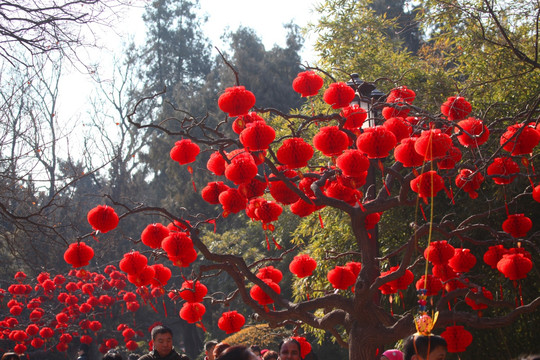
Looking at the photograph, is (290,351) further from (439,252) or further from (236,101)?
(236,101)

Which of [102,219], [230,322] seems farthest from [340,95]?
[230,322]

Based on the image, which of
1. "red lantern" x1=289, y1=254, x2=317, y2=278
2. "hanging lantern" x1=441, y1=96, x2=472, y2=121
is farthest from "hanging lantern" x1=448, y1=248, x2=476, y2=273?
"red lantern" x1=289, y1=254, x2=317, y2=278

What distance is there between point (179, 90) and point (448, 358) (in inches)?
756

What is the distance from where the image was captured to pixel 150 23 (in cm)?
2931

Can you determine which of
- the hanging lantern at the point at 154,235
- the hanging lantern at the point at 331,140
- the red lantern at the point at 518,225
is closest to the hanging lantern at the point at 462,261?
the red lantern at the point at 518,225

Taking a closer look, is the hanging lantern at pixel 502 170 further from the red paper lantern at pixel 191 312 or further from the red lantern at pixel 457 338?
the red paper lantern at pixel 191 312

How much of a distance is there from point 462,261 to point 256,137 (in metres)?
2.44

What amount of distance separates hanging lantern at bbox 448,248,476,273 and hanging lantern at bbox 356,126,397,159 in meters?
1.64

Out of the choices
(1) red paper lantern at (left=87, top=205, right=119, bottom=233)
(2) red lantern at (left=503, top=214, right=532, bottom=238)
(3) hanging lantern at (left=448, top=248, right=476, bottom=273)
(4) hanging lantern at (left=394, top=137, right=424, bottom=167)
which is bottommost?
(3) hanging lantern at (left=448, top=248, right=476, bottom=273)

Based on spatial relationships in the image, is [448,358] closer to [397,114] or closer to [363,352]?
[363,352]

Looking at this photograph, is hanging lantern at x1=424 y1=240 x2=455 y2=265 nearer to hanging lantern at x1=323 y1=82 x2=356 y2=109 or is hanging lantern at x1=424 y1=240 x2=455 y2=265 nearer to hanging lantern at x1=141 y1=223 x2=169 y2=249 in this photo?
hanging lantern at x1=323 y1=82 x2=356 y2=109

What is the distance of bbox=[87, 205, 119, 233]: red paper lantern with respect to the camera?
17.2 feet

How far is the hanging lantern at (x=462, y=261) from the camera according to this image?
552 centimetres

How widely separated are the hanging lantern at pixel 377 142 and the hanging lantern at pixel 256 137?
0.77m
